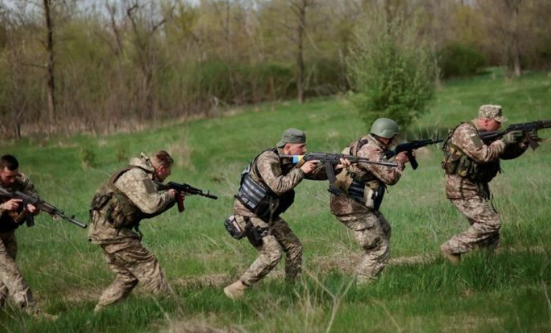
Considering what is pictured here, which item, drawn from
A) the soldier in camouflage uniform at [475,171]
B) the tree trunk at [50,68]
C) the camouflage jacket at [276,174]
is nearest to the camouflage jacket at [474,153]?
the soldier in camouflage uniform at [475,171]

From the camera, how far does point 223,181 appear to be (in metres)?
17.6

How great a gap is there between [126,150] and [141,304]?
18.7 metres

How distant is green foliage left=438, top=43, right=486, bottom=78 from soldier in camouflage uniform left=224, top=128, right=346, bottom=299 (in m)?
Answer: 43.9

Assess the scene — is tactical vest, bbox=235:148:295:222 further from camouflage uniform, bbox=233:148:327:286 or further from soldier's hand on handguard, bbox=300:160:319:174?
soldier's hand on handguard, bbox=300:160:319:174

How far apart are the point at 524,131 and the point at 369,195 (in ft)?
6.56

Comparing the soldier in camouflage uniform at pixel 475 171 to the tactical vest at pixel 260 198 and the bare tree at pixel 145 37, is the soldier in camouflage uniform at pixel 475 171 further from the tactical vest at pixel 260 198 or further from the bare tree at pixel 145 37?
the bare tree at pixel 145 37

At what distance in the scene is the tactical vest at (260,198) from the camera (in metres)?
7.07

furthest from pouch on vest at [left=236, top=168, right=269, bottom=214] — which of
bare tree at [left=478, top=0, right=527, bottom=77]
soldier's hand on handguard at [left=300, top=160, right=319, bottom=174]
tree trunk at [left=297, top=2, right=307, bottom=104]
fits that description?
tree trunk at [left=297, top=2, right=307, bottom=104]

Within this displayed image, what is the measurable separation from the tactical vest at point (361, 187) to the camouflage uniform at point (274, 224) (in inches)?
9.6

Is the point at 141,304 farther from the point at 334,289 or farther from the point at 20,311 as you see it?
the point at 334,289

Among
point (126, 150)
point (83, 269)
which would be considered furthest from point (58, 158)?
point (83, 269)

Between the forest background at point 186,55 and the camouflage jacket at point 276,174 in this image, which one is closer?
the camouflage jacket at point 276,174

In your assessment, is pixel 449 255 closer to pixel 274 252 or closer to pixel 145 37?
pixel 274 252

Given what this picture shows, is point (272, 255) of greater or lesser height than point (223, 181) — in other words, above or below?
A: above
